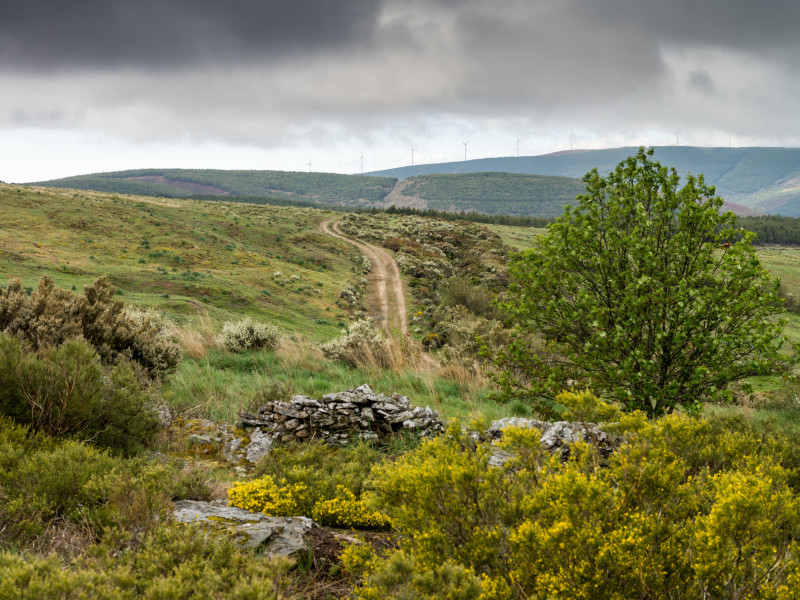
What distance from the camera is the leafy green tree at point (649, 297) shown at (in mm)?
7332

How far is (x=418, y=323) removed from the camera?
29.4 metres

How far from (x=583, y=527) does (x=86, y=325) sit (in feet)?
25.7

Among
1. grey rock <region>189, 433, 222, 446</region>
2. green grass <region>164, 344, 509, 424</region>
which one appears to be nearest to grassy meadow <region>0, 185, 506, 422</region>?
green grass <region>164, 344, 509, 424</region>

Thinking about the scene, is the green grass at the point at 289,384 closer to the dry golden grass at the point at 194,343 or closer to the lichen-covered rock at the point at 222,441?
the dry golden grass at the point at 194,343

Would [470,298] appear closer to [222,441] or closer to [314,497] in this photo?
[222,441]

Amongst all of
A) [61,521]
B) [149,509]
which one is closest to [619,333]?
[149,509]

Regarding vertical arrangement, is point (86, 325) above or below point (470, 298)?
above

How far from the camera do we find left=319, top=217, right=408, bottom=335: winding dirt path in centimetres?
3055

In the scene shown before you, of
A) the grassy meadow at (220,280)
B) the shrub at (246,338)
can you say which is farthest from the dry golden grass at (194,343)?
the shrub at (246,338)

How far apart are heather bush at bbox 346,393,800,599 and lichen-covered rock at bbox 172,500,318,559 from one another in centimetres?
88

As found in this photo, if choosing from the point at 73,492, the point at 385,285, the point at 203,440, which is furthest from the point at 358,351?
the point at 385,285

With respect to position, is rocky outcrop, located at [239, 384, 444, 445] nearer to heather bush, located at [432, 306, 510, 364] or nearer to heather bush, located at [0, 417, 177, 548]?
heather bush, located at [432, 306, 510, 364]

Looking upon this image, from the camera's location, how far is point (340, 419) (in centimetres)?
716

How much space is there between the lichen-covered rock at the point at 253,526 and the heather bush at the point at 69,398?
173cm
